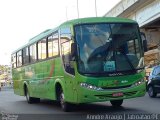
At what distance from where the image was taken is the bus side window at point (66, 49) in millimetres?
14906

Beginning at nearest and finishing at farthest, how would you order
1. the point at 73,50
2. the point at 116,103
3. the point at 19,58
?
the point at 73,50, the point at 116,103, the point at 19,58

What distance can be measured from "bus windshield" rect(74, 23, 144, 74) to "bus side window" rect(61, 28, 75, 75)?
0.49m

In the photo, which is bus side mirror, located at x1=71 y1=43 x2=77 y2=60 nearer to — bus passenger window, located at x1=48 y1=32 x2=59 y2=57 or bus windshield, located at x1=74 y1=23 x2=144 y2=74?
bus windshield, located at x1=74 y1=23 x2=144 y2=74

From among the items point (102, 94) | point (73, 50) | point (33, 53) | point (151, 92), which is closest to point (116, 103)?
point (102, 94)

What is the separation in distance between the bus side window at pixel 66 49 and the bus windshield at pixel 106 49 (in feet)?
1.61

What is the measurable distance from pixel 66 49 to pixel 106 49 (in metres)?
1.50

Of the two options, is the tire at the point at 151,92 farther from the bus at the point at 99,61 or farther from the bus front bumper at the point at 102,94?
the bus front bumper at the point at 102,94

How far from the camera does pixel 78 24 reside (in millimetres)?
14836

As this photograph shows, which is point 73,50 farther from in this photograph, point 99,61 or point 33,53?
point 33,53

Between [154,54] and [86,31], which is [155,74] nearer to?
[86,31]

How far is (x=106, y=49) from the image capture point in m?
14.6

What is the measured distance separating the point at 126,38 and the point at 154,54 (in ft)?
109

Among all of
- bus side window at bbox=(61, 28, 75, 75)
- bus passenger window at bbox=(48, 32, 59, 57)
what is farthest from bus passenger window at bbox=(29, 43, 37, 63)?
bus side window at bbox=(61, 28, 75, 75)

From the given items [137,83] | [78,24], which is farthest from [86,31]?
[137,83]
